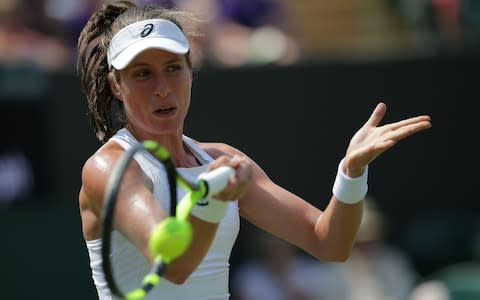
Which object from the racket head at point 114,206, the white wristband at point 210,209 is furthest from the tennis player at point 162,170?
the racket head at point 114,206

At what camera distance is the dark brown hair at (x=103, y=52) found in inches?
164

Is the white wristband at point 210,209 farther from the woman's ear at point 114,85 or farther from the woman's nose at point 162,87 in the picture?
the woman's ear at point 114,85

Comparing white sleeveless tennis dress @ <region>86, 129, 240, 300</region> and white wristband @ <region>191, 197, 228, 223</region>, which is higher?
white wristband @ <region>191, 197, 228, 223</region>

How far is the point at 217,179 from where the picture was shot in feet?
11.1

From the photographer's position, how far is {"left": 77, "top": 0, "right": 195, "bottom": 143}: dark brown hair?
416cm

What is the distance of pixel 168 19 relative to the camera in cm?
420

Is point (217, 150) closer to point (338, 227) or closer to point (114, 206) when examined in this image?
point (338, 227)

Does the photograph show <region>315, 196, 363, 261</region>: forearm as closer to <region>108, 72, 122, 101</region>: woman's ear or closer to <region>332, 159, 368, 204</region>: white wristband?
<region>332, 159, 368, 204</region>: white wristband

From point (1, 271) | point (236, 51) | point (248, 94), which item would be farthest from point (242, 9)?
point (1, 271)

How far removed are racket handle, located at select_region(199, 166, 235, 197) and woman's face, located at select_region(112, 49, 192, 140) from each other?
24.1 inches

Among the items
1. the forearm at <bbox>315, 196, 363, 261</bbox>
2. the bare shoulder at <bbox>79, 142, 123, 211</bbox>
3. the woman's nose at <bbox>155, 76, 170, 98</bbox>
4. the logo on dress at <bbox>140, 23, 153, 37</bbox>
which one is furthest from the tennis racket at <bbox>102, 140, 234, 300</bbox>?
the forearm at <bbox>315, 196, 363, 261</bbox>

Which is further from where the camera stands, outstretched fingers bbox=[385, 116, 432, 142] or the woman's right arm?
outstretched fingers bbox=[385, 116, 432, 142]

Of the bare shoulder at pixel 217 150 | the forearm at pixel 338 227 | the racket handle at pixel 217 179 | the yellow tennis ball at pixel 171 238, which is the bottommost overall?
the forearm at pixel 338 227

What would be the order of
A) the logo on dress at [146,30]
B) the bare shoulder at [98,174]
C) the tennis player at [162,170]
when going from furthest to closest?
the logo on dress at [146,30] < the bare shoulder at [98,174] < the tennis player at [162,170]
